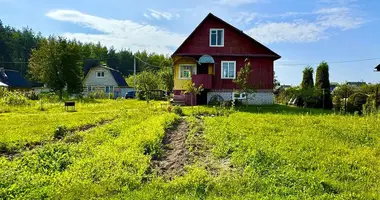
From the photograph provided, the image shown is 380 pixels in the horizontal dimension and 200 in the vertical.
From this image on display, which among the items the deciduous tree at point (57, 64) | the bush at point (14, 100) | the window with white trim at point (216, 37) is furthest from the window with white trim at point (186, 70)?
the deciduous tree at point (57, 64)

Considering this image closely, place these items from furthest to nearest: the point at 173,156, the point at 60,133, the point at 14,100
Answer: the point at 14,100 < the point at 60,133 < the point at 173,156

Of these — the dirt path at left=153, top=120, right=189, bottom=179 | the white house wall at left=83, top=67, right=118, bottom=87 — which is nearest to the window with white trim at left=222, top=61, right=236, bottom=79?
the dirt path at left=153, top=120, right=189, bottom=179

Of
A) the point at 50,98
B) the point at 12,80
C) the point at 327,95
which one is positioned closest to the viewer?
the point at 327,95

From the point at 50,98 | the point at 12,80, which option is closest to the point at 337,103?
the point at 50,98

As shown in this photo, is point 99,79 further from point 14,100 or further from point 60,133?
point 60,133

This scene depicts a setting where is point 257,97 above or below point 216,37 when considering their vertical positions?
below

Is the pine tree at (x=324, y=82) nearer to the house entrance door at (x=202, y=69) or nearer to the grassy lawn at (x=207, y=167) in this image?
the house entrance door at (x=202, y=69)

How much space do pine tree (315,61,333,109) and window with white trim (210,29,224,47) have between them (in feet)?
26.8

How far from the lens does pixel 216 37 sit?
22.8 m

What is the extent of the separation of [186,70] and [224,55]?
3093mm

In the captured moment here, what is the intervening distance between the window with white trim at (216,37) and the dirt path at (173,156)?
1389 centimetres

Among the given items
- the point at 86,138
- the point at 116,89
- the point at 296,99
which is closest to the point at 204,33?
the point at 296,99

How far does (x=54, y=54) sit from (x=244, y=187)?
108 feet

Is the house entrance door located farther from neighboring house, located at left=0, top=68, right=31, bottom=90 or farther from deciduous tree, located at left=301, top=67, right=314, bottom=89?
neighboring house, located at left=0, top=68, right=31, bottom=90
